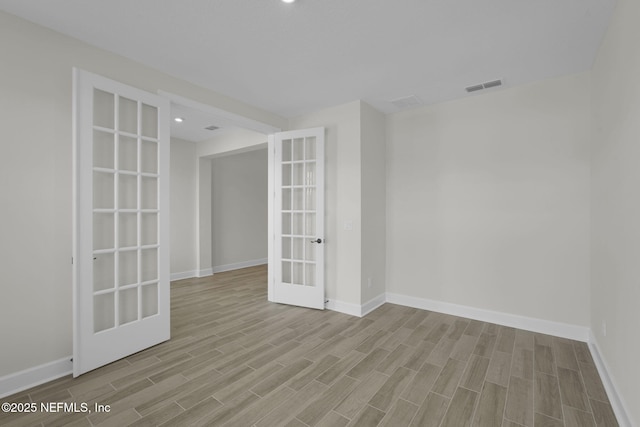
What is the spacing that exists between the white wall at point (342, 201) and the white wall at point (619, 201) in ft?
7.60

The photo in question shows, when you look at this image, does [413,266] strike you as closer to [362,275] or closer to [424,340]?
[362,275]

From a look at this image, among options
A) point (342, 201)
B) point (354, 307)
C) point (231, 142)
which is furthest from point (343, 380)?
point (231, 142)

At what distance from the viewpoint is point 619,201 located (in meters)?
2.00

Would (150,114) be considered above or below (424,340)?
above

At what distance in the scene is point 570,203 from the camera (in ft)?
9.90

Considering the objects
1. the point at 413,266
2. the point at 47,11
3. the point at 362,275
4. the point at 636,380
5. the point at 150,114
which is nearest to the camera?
the point at 636,380

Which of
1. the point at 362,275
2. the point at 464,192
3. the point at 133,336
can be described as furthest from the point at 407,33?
the point at 133,336

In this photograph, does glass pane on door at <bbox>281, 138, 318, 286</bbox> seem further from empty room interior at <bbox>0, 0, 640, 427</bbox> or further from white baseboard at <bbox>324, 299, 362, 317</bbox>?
white baseboard at <bbox>324, 299, 362, 317</bbox>

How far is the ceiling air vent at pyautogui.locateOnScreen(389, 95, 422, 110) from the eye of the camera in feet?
12.2

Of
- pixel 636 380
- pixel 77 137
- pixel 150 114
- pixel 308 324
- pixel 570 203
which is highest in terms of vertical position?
pixel 150 114

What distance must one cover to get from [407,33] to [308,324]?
3.17 metres

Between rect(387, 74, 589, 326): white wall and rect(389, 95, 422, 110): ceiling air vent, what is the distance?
7.0 inches

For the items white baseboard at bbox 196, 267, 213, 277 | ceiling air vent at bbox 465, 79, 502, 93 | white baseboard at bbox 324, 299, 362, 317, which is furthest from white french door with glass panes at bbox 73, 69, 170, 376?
ceiling air vent at bbox 465, 79, 502, 93

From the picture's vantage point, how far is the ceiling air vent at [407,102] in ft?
12.2
